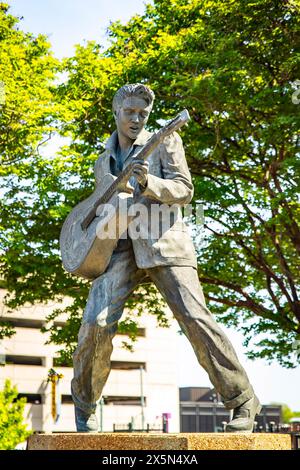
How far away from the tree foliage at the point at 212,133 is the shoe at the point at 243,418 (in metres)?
10.4

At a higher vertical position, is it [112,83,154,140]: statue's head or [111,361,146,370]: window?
[111,361,146,370]: window

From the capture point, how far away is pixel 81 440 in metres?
5.12

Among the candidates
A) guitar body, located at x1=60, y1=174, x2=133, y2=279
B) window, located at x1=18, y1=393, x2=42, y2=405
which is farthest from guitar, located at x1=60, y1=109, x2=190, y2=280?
window, located at x1=18, y1=393, x2=42, y2=405

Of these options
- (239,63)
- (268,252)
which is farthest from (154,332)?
(239,63)

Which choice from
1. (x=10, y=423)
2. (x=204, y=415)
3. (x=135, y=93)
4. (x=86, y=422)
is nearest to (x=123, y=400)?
(x=204, y=415)

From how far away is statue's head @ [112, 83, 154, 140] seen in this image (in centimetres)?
608

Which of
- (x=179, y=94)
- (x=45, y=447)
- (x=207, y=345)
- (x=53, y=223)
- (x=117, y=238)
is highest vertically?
(x=179, y=94)

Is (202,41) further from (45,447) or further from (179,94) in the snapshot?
(45,447)

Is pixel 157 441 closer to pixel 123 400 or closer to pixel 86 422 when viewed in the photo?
pixel 86 422

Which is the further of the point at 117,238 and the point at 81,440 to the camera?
the point at 117,238

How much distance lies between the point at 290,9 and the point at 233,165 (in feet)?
12.9

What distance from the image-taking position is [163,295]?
229 inches

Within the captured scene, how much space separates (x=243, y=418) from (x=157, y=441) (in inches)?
33.1

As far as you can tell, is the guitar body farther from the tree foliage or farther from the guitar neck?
the tree foliage
